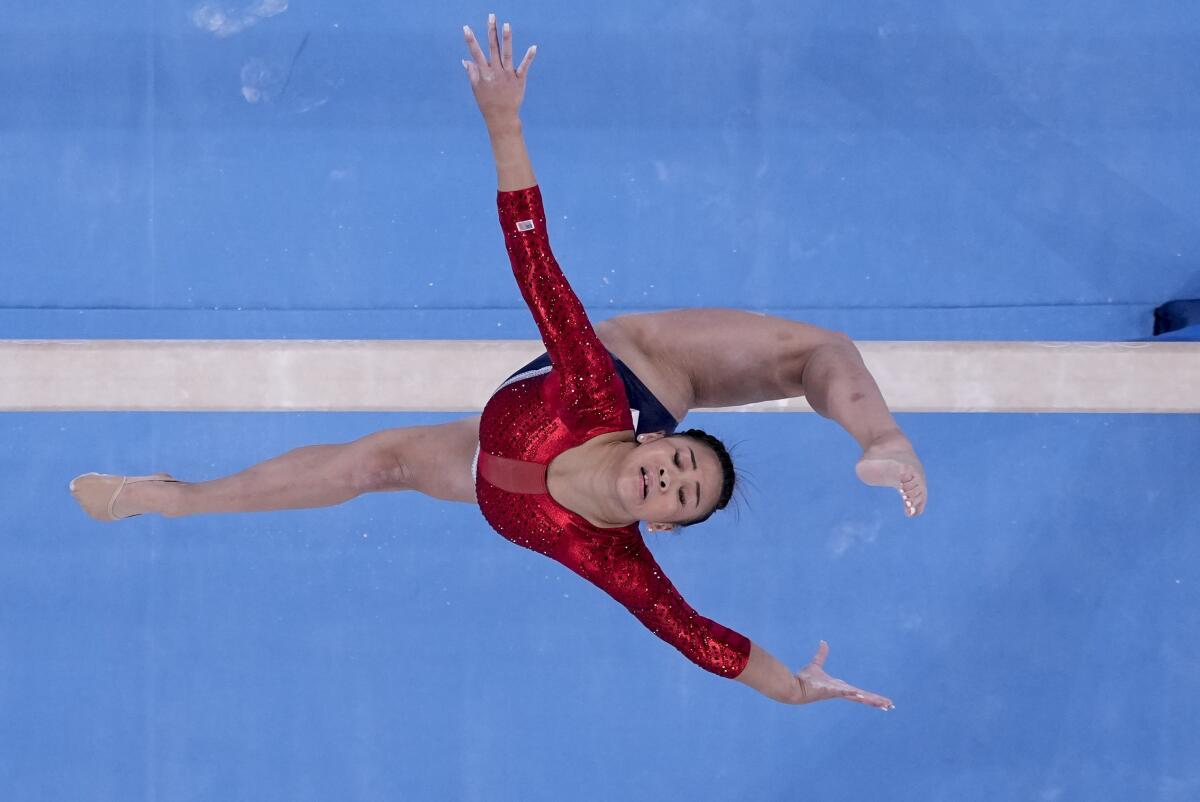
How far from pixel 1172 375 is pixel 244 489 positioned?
2.39m

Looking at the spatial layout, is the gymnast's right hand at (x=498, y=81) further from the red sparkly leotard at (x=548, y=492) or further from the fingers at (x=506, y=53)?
the red sparkly leotard at (x=548, y=492)

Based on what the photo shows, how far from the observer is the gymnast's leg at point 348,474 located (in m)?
2.23

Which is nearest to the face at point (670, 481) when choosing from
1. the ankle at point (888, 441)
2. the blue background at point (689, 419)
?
the ankle at point (888, 441)

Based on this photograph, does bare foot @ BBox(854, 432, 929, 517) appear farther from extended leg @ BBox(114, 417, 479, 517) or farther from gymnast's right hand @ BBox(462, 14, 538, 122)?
extended leg @ BBox(114, 417, 479, 517)

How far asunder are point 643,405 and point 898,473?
638mm

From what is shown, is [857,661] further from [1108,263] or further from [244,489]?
[244,489]

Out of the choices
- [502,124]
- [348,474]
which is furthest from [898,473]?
[348,474]

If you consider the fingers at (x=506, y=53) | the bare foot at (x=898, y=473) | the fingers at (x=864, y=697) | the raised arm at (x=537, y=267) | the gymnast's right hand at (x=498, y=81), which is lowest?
the fingers at (x=864, y=697)

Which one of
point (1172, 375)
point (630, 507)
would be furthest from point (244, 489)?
A: point (1172, 375)

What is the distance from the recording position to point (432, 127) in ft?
9.95

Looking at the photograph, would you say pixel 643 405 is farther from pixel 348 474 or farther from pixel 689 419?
pixel 689 419

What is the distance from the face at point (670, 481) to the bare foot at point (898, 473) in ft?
1.14

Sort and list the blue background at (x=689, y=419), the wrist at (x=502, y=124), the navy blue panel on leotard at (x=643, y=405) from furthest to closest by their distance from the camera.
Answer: the blue background at (x=689, y=419) → the navy blue panel on leotard at (x=643, y=405) → the wrist at (x=502, y=124)

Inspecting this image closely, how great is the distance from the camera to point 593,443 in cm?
193
